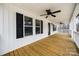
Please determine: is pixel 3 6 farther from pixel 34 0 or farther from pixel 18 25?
pixel 34 0

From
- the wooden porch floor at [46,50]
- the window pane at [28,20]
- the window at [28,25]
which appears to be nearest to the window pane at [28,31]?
the window at [28,25]

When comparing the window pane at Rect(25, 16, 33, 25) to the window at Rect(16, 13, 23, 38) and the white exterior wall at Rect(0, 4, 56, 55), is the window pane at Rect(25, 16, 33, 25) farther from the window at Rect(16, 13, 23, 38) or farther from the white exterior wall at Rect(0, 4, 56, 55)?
the white exterior wall at Rect(0, 4, 56, 55)

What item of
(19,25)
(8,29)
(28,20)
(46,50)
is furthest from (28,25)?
(46,50)

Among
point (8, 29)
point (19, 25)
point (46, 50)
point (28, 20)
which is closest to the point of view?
point (8, 29)

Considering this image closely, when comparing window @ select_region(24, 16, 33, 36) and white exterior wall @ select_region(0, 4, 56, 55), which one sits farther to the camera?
window @ select_region(24, 16, 33, 36)

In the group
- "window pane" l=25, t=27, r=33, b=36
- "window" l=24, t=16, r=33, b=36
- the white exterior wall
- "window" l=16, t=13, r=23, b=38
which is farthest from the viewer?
"window pane" l=25, t=27, r=33, b=36

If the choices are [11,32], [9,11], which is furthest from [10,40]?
[9,11]

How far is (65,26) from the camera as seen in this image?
1823cm

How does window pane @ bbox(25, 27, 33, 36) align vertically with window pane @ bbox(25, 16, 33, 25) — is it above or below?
below

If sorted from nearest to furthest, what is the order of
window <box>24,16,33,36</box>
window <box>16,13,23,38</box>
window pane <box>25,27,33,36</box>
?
window <box>16,13,23,38</box> < window <box>24,16,33,36</box> < window pane <box>25,27,33,36</box>

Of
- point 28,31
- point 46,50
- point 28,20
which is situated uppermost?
point 28,20

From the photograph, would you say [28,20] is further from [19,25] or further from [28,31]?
[19,25]

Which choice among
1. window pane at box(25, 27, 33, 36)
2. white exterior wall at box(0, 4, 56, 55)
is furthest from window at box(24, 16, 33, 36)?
white exterior wall at box(0, 4, 56, 55)

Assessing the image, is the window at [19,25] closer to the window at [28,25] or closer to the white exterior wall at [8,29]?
the white exterior wall at [8,29]
